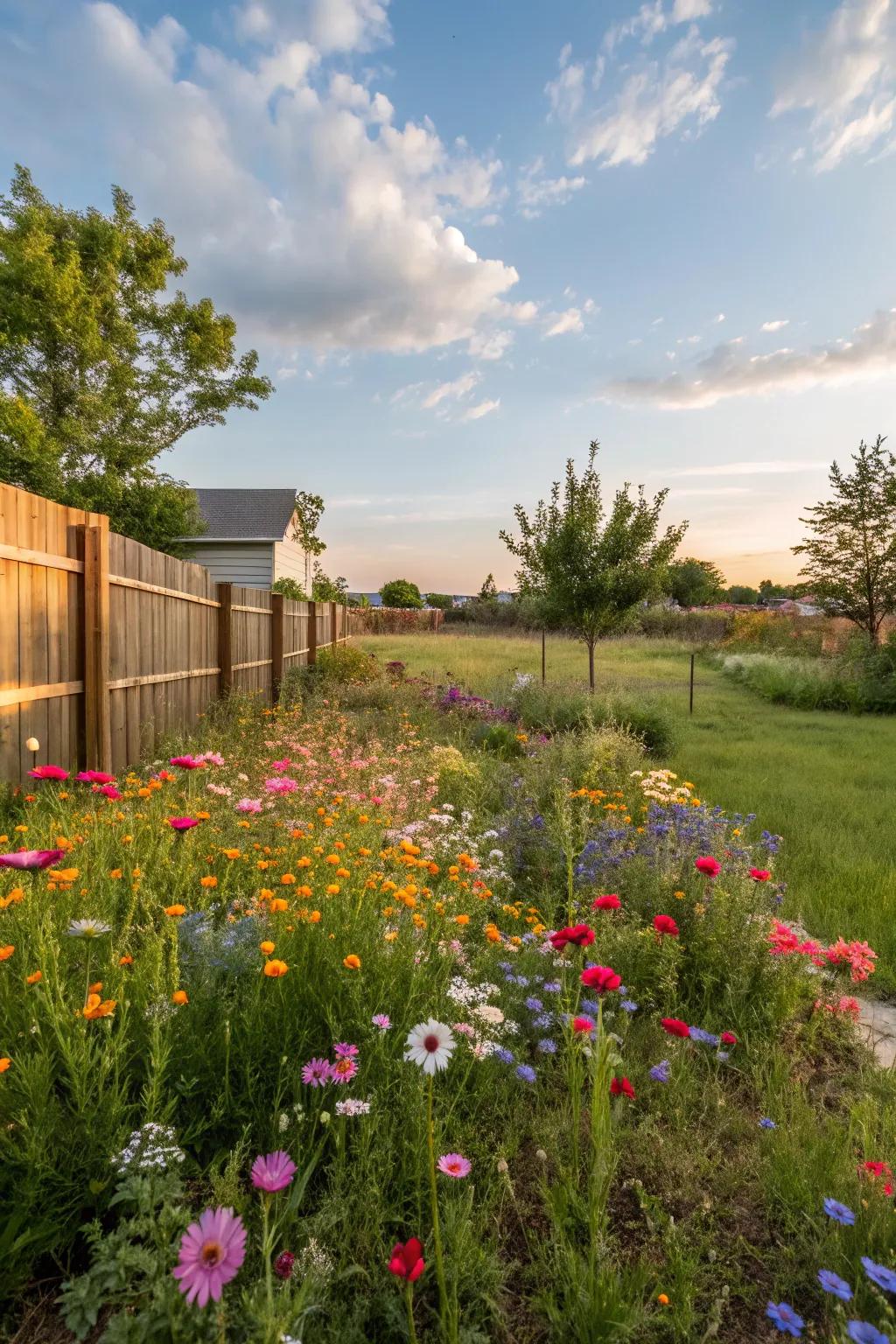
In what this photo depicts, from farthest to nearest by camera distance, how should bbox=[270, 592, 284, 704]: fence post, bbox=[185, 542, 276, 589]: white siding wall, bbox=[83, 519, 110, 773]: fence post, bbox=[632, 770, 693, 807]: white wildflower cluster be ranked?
bbox=[185, 542, 276, 589]: white siding wall, bbox=[270, 592, 284, 704]: fence post, bbox=[83, 519, 110, 773]: fence post, bbox=[632, 770, 693, 807]: white wildflower cluster

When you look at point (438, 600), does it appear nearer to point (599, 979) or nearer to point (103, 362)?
point (103, 362)

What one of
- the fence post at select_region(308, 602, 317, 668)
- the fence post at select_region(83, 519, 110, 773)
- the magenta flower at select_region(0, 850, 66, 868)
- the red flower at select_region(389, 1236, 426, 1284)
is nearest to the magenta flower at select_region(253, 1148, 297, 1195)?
the red flower at select_region(389, 1236, 426, 1284)

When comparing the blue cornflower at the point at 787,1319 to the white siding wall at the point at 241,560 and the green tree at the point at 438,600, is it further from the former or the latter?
the green tree at the point at 438,600

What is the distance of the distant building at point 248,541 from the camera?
19.1 meters

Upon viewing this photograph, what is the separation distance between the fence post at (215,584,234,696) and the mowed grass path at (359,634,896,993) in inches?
192

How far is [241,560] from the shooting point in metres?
19.3

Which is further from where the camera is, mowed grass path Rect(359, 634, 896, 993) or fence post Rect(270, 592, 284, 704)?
fence post Rect(270, 592, 284, 704)

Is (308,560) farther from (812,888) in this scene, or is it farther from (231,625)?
(812,888)

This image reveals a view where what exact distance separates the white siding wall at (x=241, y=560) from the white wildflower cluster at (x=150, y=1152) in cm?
1895

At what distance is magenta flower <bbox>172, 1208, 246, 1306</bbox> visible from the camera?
2.19 feet

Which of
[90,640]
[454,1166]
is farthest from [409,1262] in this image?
[90,640]

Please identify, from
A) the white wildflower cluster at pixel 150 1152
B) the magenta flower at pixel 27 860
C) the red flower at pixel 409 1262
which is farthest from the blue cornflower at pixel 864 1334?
the magenta flower at pixel 27 860

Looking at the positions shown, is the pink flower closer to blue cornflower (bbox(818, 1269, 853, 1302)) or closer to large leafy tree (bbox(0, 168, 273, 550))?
blue cornflower (bbox(818, 1269, 853, 1302))

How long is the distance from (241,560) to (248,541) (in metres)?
0.70
